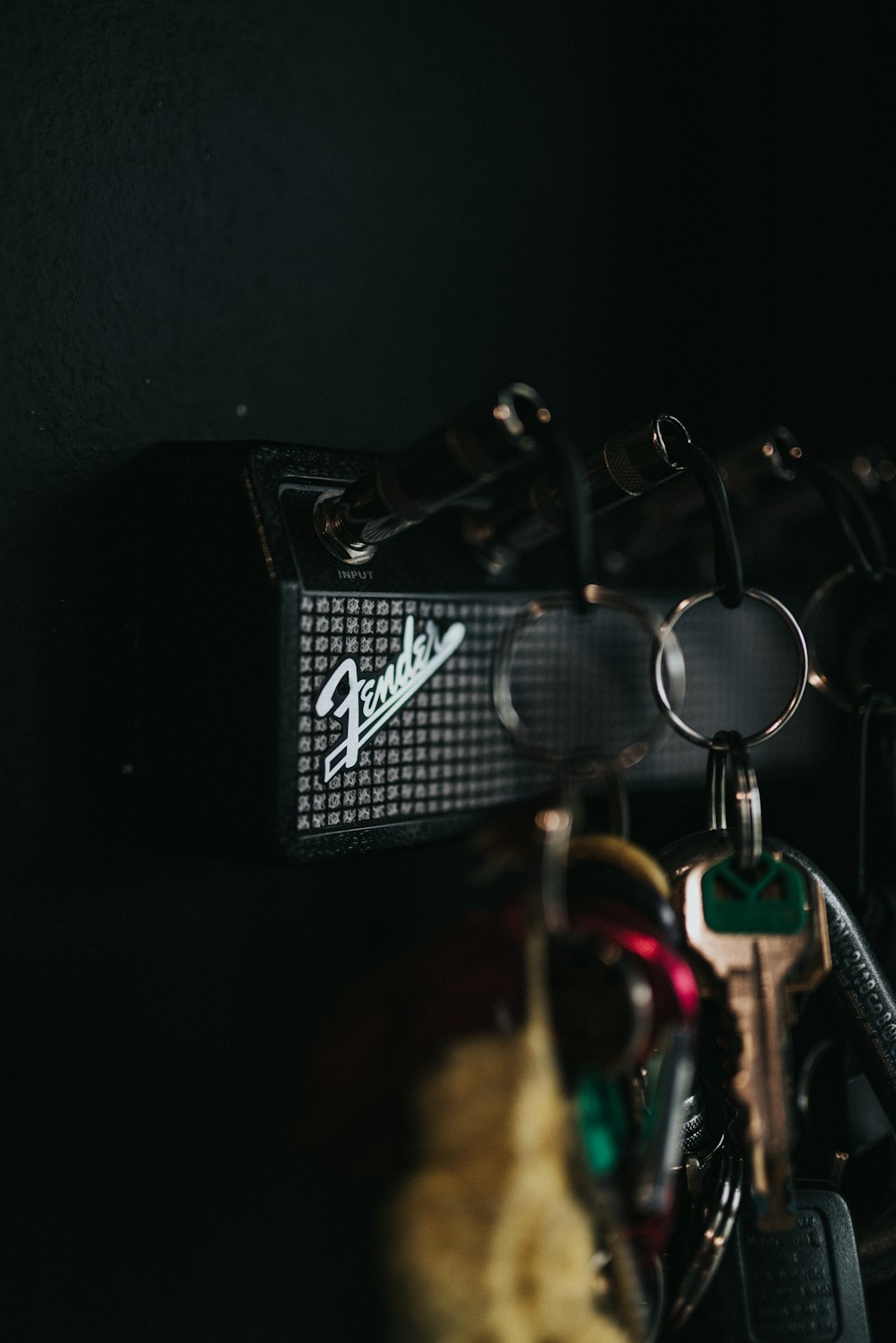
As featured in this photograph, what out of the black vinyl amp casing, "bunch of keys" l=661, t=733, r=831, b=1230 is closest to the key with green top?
"bunch of keys" l=661, t=733, r=831, b=1230

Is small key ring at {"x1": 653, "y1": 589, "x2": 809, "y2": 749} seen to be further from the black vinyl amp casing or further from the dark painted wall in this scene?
the dark painted wall

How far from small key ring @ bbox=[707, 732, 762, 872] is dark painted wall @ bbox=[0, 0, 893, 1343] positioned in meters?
0.28

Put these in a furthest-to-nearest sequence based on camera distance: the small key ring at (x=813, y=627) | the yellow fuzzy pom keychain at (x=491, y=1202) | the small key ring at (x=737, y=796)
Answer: the small key ring at (x=813, y=627)
the small key ring at (x=737, y=796)
the yellow fuzzy pom keychain at (x=491, y=1202)

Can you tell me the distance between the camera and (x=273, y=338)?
26.3 inches

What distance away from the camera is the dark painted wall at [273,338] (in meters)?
0.57

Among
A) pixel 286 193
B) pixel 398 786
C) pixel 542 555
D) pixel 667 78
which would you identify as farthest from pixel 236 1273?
pixel 667 78

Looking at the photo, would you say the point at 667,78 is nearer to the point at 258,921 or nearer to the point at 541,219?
the point at 541,219

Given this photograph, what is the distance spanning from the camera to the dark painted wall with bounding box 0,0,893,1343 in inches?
22.3

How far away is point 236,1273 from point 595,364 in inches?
25.3

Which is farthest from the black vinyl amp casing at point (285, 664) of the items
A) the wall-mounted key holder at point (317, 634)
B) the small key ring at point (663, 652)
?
the small key ring at point (663, 652)

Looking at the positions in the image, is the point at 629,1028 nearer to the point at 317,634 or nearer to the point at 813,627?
the point at 317,634

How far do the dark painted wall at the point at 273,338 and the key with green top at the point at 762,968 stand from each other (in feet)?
0.97

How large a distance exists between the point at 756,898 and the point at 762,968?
3cm

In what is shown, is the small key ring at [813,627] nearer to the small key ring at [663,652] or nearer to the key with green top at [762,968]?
the small key ring at [663,652]
